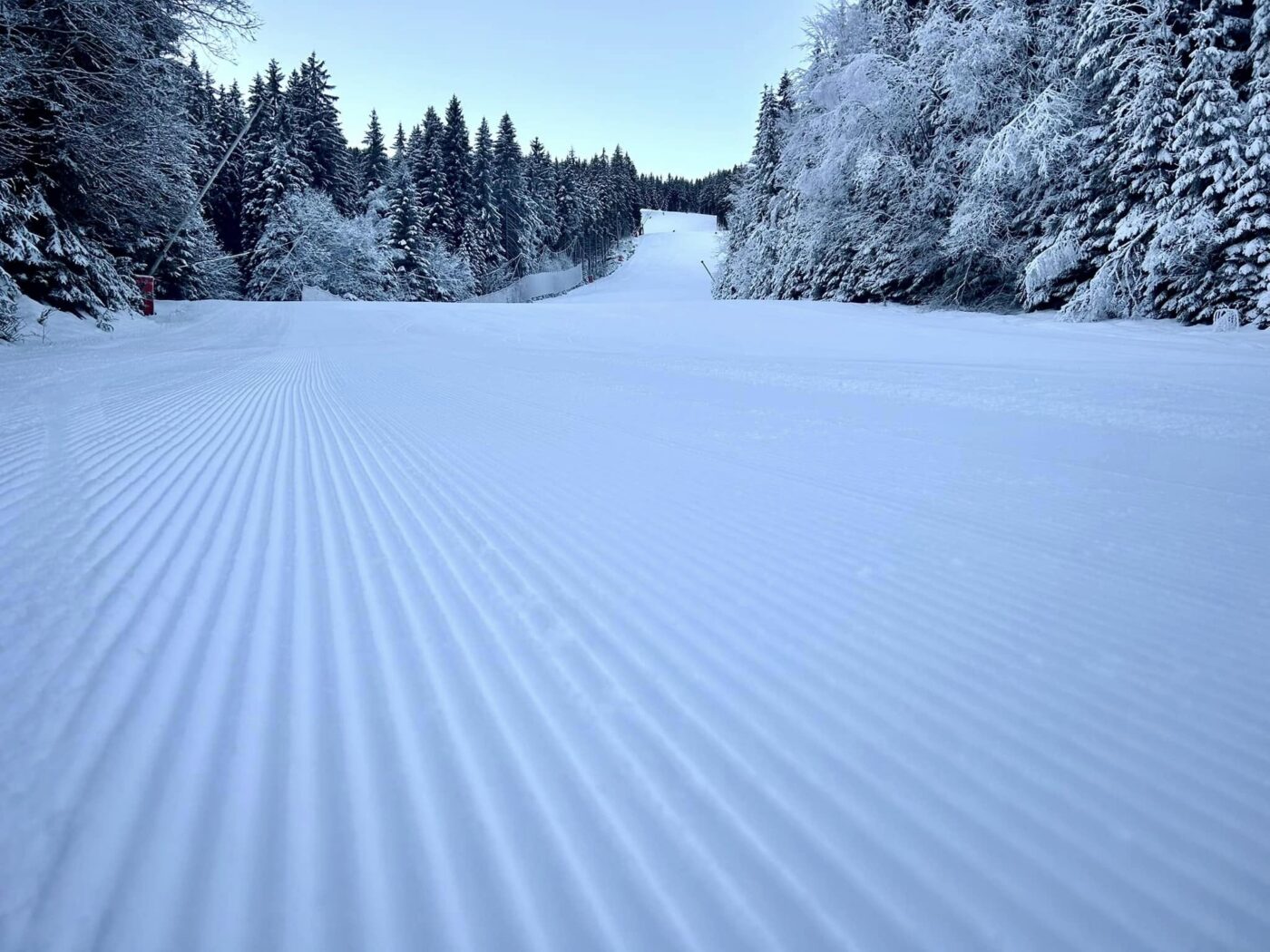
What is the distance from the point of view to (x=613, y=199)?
221 ft

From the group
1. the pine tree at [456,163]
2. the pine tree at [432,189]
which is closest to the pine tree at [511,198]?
the pine tree at [456,163]

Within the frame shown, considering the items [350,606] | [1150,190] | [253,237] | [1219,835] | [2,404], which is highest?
[253,237]

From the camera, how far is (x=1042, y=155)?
11344mm

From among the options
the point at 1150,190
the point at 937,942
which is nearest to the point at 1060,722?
the point at 937,942

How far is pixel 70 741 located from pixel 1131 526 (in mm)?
3208

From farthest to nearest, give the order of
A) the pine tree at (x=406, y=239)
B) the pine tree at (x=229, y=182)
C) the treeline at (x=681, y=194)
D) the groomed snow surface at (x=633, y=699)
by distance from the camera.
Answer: the treeline at (x=681, y=194)
the pine tree at (x=229, y=182)
the pine tree at (x=406, y=239)
the groomed snow surface at (x=633, y=699)

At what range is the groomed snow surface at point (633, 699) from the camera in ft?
2.94

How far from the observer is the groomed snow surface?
0.90 m

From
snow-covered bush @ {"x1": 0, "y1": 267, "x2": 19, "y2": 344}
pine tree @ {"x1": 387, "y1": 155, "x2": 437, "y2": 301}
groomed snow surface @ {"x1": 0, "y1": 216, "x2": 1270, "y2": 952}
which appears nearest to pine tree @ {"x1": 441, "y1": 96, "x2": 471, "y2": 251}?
pine tree @ {"x1": 387, "y1": 155, "x2": 437, "y2": 301}

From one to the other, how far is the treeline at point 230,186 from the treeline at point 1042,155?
13.7 m

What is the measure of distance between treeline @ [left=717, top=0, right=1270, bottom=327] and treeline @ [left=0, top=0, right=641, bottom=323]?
540 inches

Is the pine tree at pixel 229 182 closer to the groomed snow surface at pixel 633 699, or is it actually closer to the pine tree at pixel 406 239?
the pine tree at pixel 406 239

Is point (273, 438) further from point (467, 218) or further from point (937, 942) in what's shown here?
point (467, 218)

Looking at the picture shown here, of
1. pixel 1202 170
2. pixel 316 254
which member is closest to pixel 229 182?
pixel 316 254
